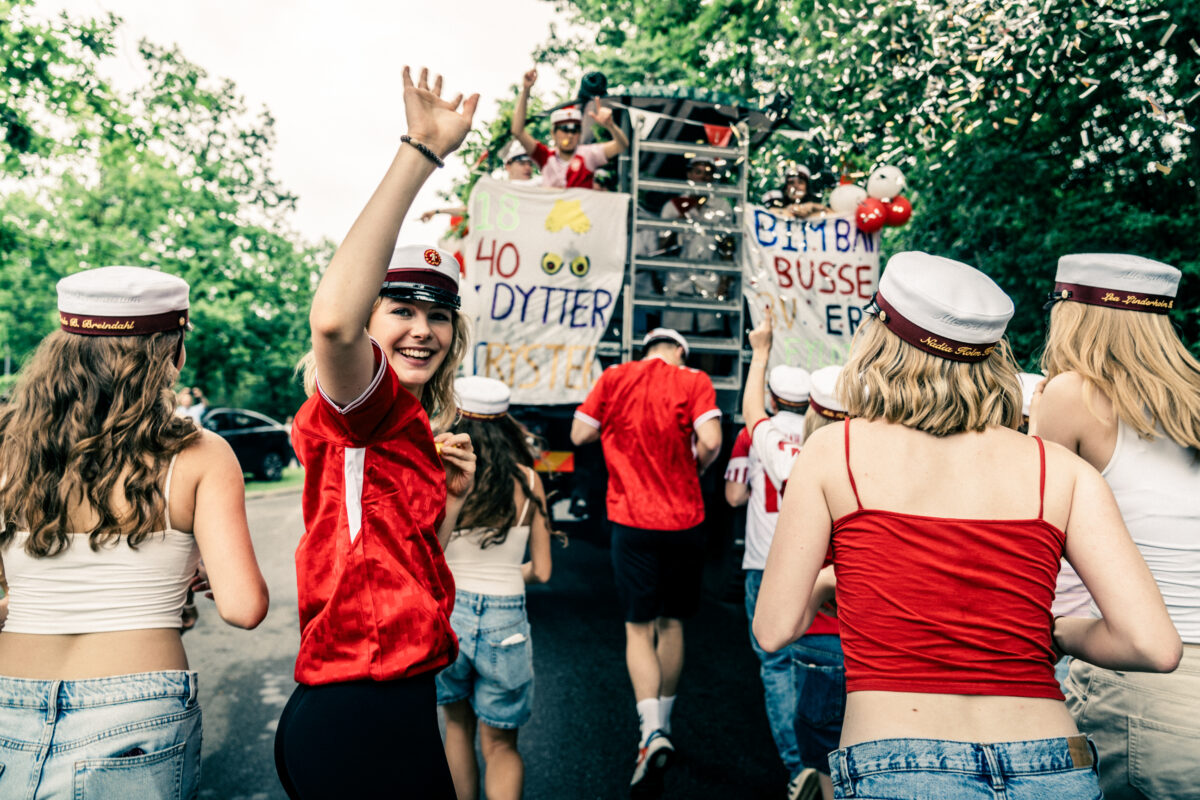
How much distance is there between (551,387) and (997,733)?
4.21 meters

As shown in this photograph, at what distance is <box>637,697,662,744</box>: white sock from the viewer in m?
3.64

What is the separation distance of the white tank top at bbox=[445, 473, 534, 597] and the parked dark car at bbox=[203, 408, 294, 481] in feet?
46.7

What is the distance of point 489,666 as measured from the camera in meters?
2.72

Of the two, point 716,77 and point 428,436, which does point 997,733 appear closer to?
point 428,436

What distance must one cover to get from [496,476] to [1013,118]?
4049mm

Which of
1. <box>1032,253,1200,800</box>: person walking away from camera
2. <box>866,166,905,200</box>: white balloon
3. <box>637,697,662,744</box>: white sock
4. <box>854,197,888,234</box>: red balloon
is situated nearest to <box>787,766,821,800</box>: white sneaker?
<box>637,697,662,744</box>: white sock

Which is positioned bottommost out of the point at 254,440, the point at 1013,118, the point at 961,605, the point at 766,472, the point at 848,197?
the point at 254,440

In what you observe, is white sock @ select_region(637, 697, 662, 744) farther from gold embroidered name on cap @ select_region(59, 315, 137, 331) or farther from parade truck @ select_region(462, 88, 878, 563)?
gold embroidered name on cap @ select_region(59, 315, 137, 331)

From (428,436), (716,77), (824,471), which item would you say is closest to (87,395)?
(428,436)

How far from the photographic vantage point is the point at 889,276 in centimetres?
163

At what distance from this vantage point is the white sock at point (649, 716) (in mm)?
3639

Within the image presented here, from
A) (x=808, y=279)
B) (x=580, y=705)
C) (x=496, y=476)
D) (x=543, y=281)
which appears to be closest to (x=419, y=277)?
(x=496, y=476)

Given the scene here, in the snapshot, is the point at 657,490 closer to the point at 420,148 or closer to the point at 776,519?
the point at 776,519

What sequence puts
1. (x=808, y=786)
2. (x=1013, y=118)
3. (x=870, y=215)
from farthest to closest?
(x=870, y=215) → (x=1013, y=118) → (x=808, y=786)
